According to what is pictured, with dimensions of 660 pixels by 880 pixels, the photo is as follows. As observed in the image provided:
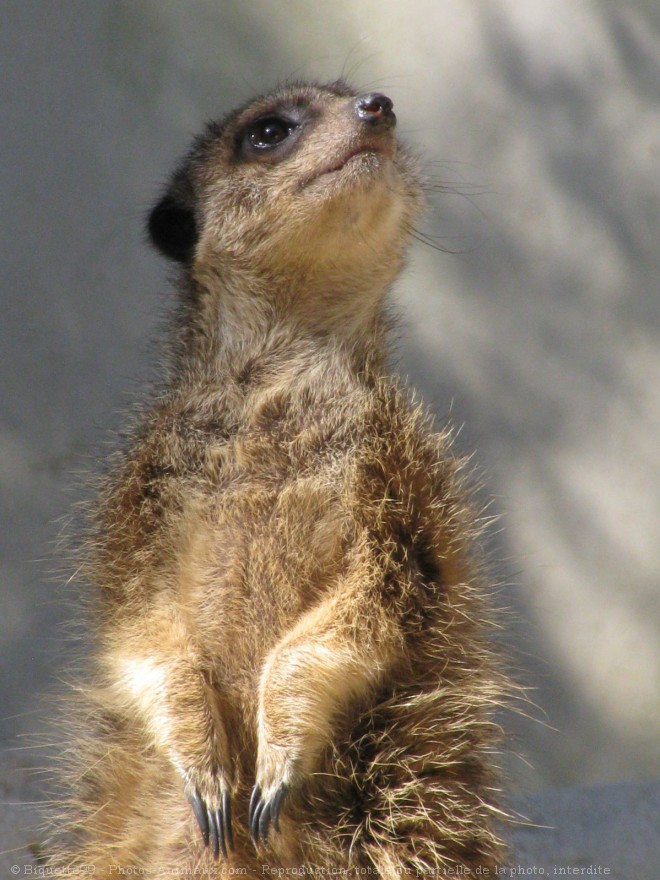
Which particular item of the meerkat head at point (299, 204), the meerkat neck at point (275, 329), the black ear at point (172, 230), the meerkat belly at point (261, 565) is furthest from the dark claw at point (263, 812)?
the black ear at point (172, 230)

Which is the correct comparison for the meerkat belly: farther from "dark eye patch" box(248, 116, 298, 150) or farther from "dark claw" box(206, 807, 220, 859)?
"dark eye patch" box(248, 116, 298, 150)

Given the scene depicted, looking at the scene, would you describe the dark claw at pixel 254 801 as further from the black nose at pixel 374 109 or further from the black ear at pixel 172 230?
the black nose at pixel 374 109

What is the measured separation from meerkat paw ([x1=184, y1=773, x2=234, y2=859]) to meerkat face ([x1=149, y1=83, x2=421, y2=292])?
101cm

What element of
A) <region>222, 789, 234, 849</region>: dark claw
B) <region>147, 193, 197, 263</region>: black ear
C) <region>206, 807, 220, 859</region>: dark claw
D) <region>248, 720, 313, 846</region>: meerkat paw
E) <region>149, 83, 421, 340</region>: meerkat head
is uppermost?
<region>149, 83, 421, 340</region>: meerkat head

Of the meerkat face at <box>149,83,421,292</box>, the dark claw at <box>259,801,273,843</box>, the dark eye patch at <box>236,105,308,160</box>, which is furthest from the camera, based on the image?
the dark eye patch at <box>236,105,308,160</box>

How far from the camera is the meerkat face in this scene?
6.64ft

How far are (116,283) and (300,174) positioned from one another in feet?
4.62

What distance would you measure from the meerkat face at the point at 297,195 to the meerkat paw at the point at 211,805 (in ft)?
3.31

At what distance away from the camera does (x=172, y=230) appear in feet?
7.48

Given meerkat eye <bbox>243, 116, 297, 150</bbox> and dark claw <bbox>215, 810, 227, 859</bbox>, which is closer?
dark claw <bbox>215, 810, 227, 859</bbox>

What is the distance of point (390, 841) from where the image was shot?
185cm

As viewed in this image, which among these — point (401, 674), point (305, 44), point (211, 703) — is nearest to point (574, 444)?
point (305, 44)

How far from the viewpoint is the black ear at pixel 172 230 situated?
2.26 meters

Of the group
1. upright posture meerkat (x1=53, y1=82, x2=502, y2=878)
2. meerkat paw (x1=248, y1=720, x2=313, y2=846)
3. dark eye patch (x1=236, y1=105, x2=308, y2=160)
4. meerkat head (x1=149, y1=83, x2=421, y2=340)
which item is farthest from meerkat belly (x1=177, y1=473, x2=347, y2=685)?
dark eye patch (x1=236, y1=105, x2=308, y2=160)
